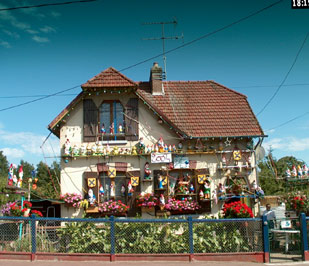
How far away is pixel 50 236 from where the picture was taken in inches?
426

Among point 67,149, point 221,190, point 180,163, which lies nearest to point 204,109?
point 180,163

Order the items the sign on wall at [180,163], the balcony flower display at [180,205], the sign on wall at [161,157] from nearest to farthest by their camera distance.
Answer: the balcony flower display at [180,205] → the sign on wall at [161,157] → the sign on wall at [180,163]

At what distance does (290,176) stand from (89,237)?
9.03 metres

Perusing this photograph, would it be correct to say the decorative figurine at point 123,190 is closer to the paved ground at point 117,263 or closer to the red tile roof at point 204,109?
the red tile roof at point 204,109

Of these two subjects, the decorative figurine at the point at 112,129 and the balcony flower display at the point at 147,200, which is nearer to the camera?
the balcony flower display at the point at 147,200

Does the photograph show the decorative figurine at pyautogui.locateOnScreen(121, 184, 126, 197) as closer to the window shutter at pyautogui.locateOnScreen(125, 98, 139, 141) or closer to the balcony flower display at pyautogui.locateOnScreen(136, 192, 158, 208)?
the balcony flower display at pyautogui.locateOnScreen(136, 192, 158, 208)

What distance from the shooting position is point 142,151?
14.5 meters

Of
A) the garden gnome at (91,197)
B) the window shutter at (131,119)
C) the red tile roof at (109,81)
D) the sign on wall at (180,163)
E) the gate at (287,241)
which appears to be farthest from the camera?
the window shutter at (131,119)

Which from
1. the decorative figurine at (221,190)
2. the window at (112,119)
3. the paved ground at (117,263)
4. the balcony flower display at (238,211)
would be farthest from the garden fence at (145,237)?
the window at (112,119)

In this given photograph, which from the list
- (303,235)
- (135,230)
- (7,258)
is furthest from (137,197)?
(303,235)

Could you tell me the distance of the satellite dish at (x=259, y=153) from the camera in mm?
15049

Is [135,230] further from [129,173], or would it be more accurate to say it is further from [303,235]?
[303,235]

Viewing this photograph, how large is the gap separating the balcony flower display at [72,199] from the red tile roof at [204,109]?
4.85 meters

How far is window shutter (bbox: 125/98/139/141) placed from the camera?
14844 mm
